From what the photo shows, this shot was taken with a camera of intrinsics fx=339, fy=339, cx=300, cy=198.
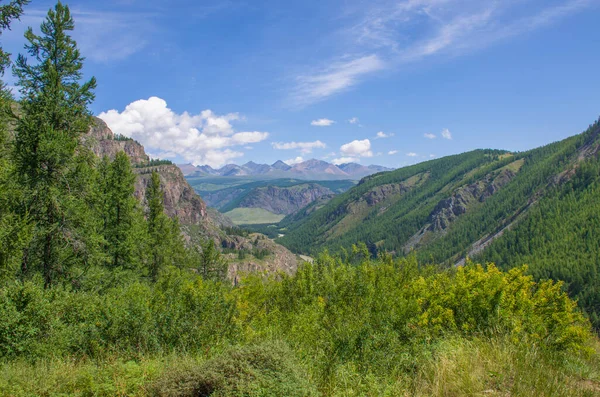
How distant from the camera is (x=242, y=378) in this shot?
658cm

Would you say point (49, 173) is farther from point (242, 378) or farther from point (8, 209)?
point (242, 378)

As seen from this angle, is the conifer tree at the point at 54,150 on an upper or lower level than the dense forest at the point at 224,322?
upper

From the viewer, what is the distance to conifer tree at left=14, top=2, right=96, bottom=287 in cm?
1552

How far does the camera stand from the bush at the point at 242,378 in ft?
21.2

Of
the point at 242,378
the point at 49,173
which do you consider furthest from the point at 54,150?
the point at 242,378

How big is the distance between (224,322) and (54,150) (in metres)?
11.7

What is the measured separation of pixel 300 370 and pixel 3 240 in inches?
516

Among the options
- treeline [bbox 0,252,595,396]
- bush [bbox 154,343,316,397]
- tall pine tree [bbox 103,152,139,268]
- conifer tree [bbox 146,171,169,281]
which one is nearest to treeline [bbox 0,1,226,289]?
treeline [bbox 0,252,595,396]

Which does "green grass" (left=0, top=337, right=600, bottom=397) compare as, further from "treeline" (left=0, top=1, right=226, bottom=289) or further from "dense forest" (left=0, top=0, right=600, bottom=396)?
"treeline" (left=0, top=1, right=226, bottom=289)

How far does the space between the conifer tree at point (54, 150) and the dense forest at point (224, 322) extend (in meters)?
0.06

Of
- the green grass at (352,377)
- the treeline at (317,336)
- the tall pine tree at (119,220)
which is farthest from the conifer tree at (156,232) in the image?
the green grass at (352,377)

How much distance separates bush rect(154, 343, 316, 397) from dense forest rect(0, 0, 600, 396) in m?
0.03

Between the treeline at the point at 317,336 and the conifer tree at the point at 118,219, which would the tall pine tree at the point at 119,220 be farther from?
the treeline at the point at 317,336

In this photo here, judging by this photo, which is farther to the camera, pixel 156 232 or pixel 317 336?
pixel 156 232
